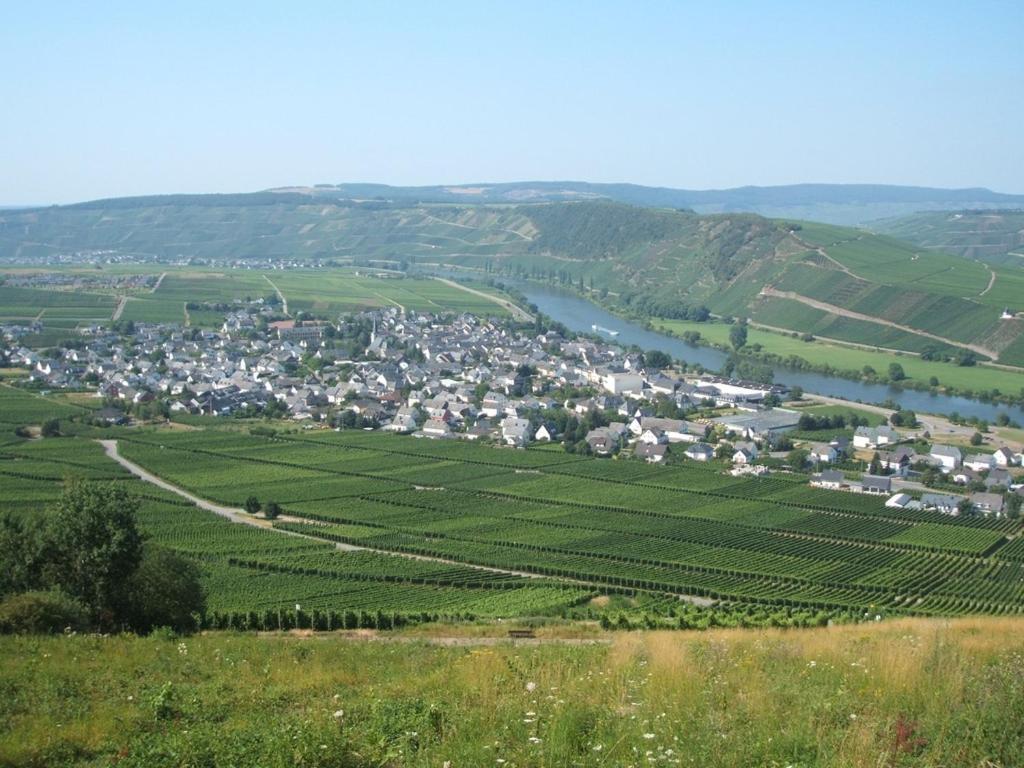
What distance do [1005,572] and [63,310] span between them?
56110 mm

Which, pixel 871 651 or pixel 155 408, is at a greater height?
pixel 871 651

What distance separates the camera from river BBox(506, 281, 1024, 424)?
4238cm

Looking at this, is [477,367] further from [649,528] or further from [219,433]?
[649,528]

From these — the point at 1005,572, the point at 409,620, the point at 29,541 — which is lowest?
the point at 1005,572

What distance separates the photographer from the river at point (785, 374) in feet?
139

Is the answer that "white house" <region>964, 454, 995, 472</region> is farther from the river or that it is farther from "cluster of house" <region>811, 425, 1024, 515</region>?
the river

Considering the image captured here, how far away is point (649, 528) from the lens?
2489 centimetres

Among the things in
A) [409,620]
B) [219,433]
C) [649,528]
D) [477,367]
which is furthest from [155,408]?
[409,620]

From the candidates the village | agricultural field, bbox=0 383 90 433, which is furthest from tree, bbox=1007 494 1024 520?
agricultural field, bbox=0 383 90 433

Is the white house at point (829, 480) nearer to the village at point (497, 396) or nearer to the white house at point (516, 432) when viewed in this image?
the village at point (497, 396)

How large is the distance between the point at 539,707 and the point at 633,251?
8647 cm

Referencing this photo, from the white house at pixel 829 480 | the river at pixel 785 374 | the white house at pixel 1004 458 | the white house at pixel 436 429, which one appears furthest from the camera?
the river at pixel 785 374

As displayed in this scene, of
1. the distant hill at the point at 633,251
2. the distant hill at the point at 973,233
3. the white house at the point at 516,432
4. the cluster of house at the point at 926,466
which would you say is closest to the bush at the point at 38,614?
the cluster of house at the point at 926,466

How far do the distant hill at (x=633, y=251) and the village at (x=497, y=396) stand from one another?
16.3m
